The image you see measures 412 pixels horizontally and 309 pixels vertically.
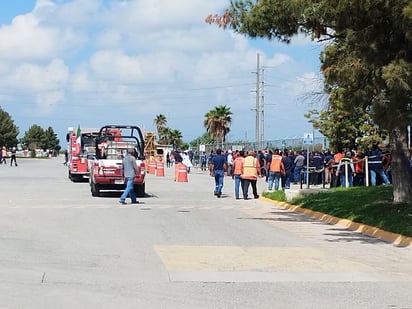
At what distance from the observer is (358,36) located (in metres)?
13.0

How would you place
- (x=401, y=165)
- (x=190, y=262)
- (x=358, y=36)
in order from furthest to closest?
1. (x=401, y=165)
2. (x=358, y=36)
3. (x=190, y=262)

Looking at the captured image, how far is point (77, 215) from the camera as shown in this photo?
57.5ft

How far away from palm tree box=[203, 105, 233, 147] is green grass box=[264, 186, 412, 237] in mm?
63565

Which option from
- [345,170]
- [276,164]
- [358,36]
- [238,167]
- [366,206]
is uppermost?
[358,36]

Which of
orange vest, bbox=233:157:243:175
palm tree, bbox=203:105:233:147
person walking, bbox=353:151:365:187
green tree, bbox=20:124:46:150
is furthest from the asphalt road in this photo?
green tree, bbox=20:124:46:150

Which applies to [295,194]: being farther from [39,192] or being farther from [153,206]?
[39,192]

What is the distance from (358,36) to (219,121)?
2940 inches

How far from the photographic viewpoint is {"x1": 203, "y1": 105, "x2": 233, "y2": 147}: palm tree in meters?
87.6

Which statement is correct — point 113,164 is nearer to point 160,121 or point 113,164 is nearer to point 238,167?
point 238,167

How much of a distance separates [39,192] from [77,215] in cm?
854

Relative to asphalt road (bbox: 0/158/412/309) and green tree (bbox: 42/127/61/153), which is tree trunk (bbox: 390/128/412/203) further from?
green tree (bbox: 42/127/61/153)

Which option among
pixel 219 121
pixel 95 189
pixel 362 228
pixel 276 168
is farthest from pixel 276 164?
pixel 219 121

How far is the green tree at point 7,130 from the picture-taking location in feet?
358

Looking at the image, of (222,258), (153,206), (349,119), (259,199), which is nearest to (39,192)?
(153,206)
